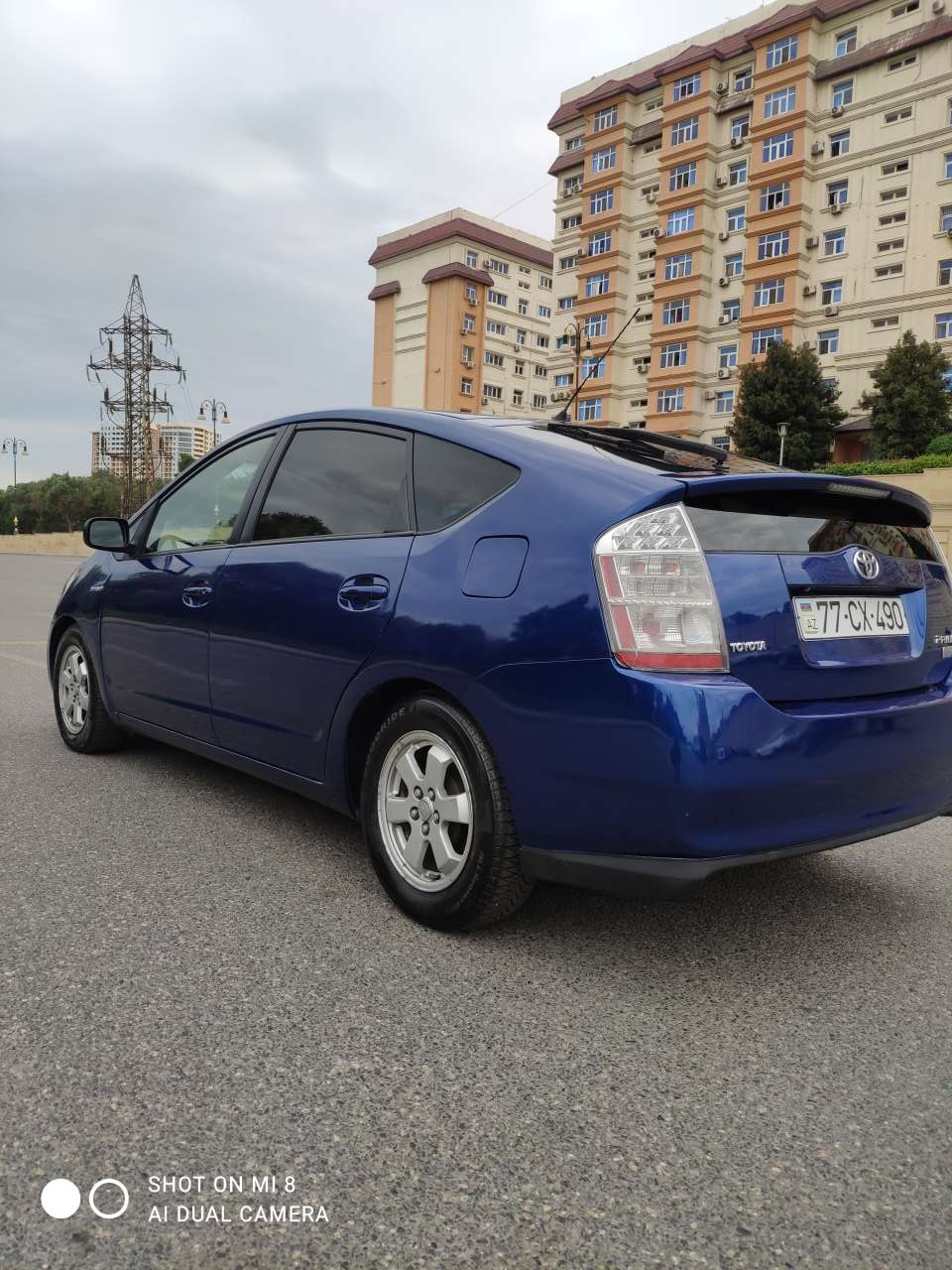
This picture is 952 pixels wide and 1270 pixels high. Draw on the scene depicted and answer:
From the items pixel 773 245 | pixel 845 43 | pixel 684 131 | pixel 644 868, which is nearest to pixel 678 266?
pixel 773 245

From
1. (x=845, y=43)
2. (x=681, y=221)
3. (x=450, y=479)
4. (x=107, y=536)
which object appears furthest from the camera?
(x=681, y=221)

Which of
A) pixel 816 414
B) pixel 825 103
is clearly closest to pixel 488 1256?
pixel 816 414

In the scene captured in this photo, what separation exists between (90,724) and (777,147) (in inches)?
2122

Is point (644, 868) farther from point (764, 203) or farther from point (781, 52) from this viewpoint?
point (781, 52)

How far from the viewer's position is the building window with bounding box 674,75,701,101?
5341cm

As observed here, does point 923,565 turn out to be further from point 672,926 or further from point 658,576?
point 672,926

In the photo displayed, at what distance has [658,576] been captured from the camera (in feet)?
7.89

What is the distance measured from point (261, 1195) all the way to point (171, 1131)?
0.26m

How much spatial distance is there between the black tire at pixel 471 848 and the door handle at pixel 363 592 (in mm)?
339

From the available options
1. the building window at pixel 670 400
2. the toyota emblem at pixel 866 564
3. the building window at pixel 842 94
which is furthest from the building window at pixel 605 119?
the toyota emblem at pixel 866 564

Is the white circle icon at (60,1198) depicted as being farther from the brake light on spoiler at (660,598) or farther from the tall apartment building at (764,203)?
the tall apartment building at (764,203)

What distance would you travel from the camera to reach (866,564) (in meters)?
2.72

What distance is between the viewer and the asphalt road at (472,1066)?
1.63 metres

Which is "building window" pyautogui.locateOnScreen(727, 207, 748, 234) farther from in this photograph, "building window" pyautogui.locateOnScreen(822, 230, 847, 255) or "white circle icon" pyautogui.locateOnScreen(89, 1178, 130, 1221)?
"white circle icon" pyautogui.locateOnScreen(89, 1178, 130, 1221)
